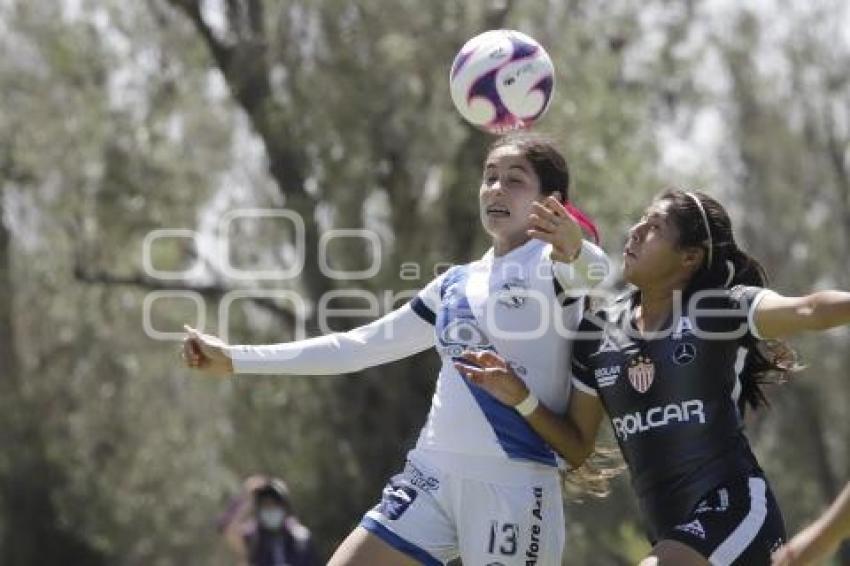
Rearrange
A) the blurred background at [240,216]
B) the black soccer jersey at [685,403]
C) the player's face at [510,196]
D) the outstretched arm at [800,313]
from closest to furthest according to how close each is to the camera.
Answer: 1. the outstretched arm at [800,313]
2. the black soccer jersey at [685,403]
3. the player's face at [510,196]
4. the blurred background at [240,216]

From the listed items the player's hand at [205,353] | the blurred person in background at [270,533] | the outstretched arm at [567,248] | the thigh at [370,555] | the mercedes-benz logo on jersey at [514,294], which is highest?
the outstretched arm at [567,248]

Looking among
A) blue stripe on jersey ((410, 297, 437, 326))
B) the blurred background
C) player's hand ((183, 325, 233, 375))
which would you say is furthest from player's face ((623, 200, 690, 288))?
the blurred background

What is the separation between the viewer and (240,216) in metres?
22.8

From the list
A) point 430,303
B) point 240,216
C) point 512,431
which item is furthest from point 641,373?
point 240,216

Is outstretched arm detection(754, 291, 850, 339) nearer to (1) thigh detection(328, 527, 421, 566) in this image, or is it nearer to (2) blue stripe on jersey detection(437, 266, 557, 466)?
(2) blue stripe on jersey detection(437, 266, 557, 466)

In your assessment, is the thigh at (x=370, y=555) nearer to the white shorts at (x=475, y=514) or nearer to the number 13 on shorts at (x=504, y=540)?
the white shorts at (x=475, y=514)

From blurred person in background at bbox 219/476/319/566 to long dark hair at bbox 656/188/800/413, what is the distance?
6063 millimetres

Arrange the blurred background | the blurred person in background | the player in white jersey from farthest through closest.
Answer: the blurred background → the blurred person in background → the player in white jersey

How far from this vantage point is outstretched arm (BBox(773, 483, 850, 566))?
4082mm

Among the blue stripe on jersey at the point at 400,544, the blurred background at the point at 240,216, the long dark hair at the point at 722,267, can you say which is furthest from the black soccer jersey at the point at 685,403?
the blurred background at the point at 240,216

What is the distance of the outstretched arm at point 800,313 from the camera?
16.0 feet

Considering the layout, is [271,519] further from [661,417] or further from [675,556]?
[675,556]

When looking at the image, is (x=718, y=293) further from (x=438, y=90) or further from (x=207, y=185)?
(x=207, y=185)

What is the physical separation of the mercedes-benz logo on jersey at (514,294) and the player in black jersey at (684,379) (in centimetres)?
22
